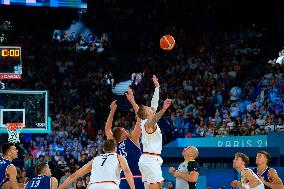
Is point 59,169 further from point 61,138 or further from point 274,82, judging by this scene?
point 274,82

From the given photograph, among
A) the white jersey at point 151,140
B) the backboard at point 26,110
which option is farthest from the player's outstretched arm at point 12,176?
the backboard at point 26,110

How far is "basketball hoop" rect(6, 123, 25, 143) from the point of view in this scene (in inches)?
823

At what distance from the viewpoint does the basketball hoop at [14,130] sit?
20906mm

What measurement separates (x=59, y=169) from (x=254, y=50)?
38.2ft

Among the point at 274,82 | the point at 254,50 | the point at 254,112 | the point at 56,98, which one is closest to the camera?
the point at 254,112

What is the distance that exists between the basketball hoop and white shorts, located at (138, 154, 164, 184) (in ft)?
31.8

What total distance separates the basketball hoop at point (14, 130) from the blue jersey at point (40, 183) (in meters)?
9.90

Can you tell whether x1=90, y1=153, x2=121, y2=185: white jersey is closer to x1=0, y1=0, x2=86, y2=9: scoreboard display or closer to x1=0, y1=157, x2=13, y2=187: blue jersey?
x1=0, y1=157, x2=13, y2=187: blue jersey

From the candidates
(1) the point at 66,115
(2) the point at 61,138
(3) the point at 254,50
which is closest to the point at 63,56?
(1) the point at 66,115

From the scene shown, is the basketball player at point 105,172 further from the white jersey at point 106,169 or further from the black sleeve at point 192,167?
the black sleeve at point 192,167

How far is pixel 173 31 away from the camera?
32594mm

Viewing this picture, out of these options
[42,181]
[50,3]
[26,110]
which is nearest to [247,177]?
[42,181]

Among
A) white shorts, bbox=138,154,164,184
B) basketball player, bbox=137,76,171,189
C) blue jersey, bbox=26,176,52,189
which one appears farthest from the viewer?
white shorts, bbox=138,154,164,184

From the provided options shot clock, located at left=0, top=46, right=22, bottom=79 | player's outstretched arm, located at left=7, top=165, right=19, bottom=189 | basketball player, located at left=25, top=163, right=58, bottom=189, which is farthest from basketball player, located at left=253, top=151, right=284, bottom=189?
shot clock, located at left=0, top=46, right=22, bottom=79
